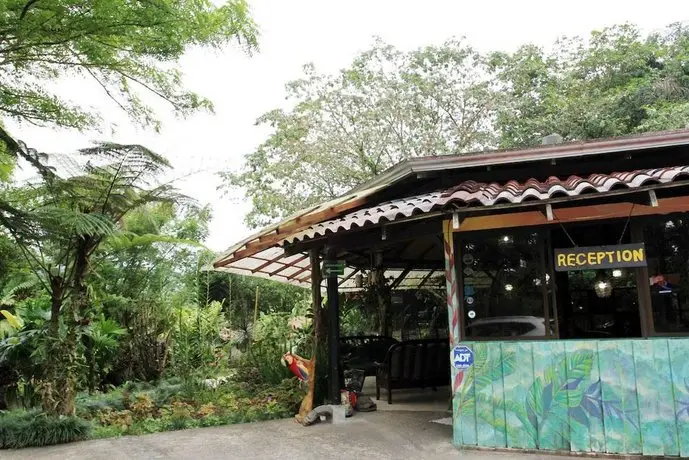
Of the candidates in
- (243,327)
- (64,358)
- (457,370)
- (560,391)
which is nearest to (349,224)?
(457,370)

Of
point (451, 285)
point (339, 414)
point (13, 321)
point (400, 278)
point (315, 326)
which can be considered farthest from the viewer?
point (400, 278)

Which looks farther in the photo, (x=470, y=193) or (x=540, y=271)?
(x=540, y=271)

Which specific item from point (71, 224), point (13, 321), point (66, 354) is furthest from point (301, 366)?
point (13, 321)

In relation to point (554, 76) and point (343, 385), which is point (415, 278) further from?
point (554, 76)

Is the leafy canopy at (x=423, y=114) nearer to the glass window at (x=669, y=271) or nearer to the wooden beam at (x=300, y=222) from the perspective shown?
the wooden beam at (x=300, y=222)

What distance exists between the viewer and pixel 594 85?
21.7 metres

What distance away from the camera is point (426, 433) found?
249 inches

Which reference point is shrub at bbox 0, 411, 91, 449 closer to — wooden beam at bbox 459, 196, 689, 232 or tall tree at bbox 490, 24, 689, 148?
wooden beam at bbox 459, 196, 689, 232

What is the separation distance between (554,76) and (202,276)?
55.8 ft

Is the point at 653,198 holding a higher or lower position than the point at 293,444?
higher

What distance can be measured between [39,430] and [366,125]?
576 inches

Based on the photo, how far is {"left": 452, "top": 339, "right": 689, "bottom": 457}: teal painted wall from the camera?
195 inches

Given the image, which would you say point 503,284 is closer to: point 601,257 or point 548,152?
point 601,257

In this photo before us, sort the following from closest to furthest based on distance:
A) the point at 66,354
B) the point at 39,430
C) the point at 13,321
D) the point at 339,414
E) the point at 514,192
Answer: the point at 514,192, the point at 39,430, the point at 66,354, the point at 339,414, the point at 13,321
